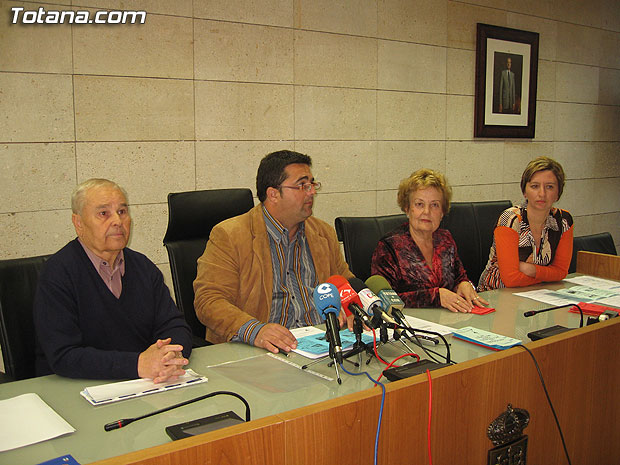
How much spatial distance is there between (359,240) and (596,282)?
118 centimetres

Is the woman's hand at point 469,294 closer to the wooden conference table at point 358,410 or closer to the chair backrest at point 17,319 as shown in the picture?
the wooden conference table at point 358,410

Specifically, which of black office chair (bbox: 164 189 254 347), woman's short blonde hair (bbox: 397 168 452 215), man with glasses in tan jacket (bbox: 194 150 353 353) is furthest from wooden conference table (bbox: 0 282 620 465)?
woman's short blonde hair (bbox: 397 168 452 215)

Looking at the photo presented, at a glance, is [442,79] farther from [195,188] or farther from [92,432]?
[92,432]

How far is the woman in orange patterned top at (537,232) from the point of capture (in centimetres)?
301

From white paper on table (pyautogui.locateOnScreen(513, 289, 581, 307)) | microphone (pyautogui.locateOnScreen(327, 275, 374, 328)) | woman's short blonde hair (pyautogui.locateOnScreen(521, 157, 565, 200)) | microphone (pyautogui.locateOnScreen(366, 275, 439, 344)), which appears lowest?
white paper on table (pyautogui.locateOnScreen(513, 289, 581, 307))

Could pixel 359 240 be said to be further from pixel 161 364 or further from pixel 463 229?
pixel 161 364

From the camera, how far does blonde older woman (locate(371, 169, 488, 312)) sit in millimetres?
2760

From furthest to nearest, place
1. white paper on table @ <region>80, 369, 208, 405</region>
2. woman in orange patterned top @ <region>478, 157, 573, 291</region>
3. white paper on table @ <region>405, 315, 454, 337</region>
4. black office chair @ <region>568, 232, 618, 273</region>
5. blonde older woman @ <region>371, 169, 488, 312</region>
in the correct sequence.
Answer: black office chair @ <region>568, 232, 618, 273</region> < woman in orange patterned top @ <region>478, 157, 573, 291</region> < blonde older woman @ <region>371, 169, 488, 312</region> < white paper on table @ <region>405, 315, 454, 337</region> < white paper on table @ <region>80, 369, 208, 405</region>

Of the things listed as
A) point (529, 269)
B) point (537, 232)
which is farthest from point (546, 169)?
point (529, 269)

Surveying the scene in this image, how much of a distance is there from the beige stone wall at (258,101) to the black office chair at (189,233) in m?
0.86

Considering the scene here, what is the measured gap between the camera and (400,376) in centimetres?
160

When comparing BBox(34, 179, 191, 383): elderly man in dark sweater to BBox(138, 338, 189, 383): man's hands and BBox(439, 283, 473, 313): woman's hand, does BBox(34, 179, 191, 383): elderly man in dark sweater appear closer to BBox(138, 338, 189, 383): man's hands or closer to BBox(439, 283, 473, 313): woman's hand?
BBox(138, 338, 189, 383): man's hands

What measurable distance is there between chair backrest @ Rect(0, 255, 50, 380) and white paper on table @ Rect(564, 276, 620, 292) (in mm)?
2434

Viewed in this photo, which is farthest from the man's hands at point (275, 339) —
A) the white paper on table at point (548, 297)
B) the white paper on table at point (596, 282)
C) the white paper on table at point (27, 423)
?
the white paper on table at point (596, 282)
